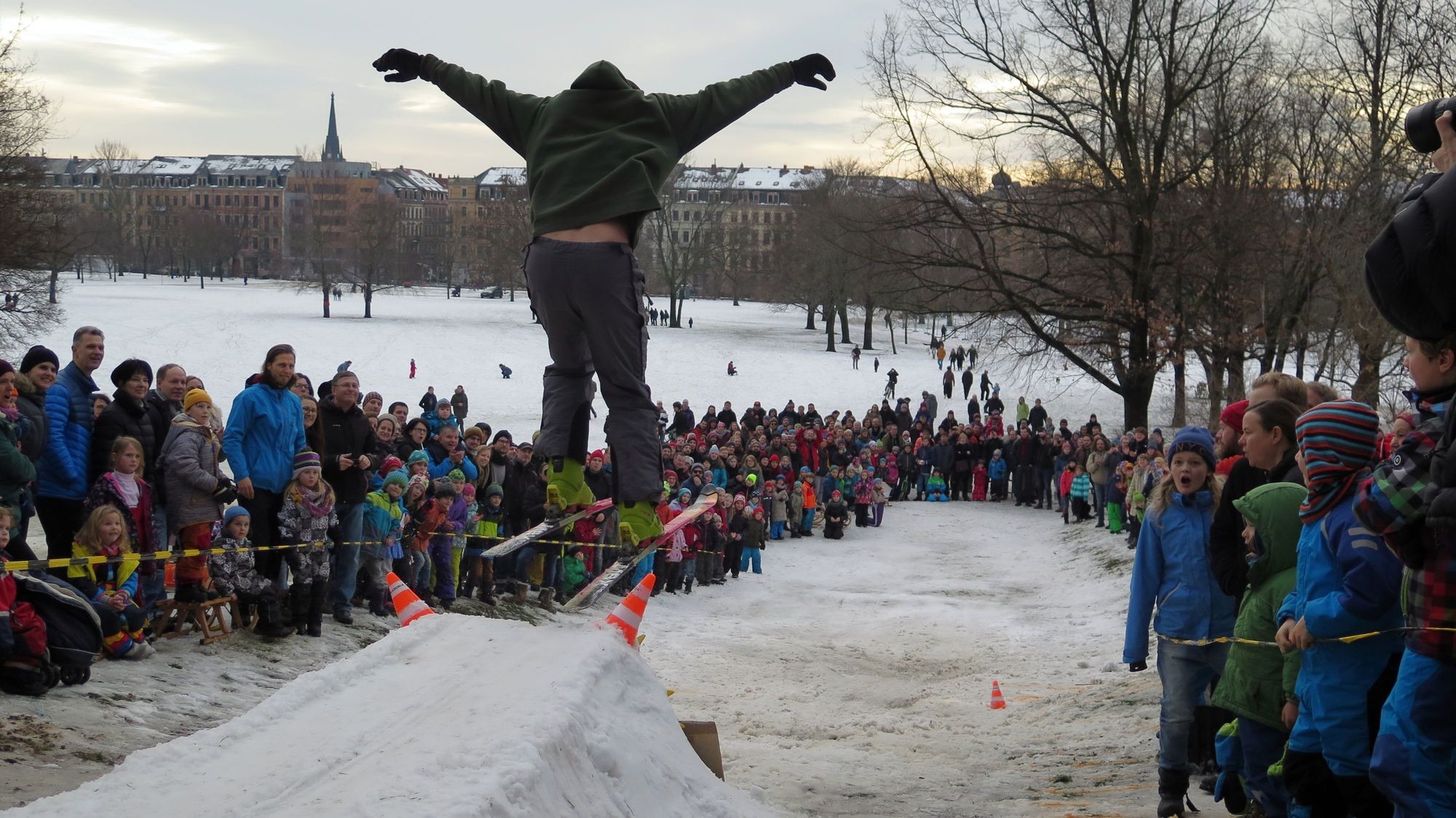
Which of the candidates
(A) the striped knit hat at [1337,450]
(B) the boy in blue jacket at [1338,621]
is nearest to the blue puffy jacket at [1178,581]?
(B) the boy in blue jacket at [1338,621]

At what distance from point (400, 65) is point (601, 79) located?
975mm

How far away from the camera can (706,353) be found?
189 feet

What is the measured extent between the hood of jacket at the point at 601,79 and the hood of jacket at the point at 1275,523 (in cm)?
333

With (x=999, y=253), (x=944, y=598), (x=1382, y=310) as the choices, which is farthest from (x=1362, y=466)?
(x=999, y=253)

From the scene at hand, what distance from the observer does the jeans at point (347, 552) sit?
30.8ft

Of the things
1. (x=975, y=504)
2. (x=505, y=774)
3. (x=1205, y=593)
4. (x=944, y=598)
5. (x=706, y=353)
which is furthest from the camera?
(x=706, y=353)

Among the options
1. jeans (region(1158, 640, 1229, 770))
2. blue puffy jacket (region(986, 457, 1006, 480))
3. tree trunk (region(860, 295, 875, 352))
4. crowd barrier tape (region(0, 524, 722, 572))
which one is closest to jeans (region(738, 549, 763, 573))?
crowd barrier tape (region(0, 524, 722, 572))

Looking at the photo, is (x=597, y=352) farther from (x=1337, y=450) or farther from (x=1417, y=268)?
(x=1417, y=268)

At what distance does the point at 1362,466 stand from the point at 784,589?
1332cm

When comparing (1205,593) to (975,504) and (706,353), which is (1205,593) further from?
(706,353)

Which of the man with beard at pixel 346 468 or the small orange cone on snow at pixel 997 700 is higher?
the man with beard at pixel 346 468

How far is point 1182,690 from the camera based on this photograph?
594cm

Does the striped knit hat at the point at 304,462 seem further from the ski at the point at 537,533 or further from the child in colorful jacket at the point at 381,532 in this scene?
the ski at the point at 537,533

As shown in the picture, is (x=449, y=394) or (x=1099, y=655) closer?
(x=1099, y=655)
